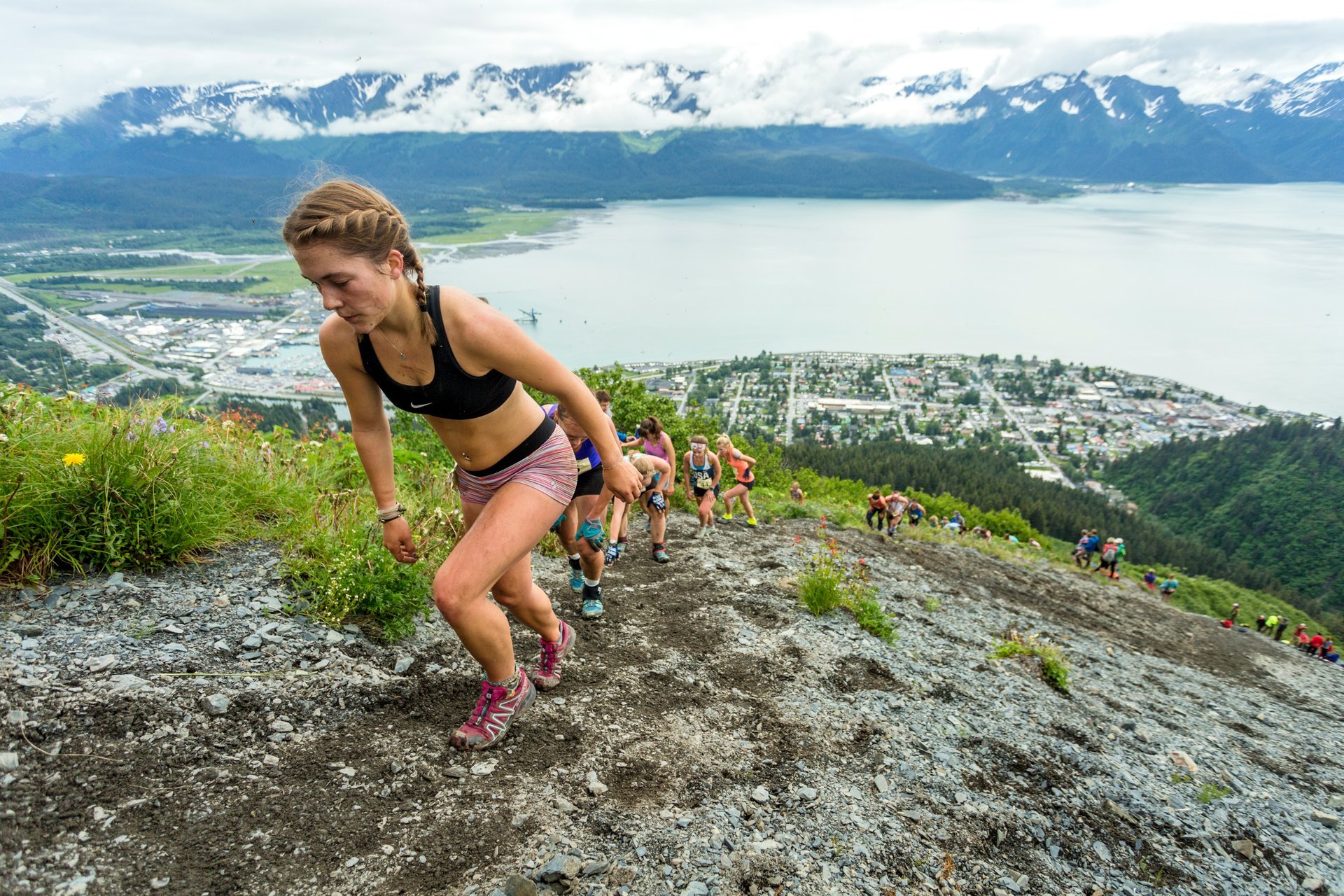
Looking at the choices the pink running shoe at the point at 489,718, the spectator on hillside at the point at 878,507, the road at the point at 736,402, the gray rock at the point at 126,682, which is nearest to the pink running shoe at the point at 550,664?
the pink running shoe at the point at 489,718

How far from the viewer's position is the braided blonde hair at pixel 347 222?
8.24 feet

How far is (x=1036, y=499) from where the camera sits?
55.6m

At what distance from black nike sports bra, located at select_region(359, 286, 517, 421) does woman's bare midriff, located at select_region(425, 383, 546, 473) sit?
39 mm

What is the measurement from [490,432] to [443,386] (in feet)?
1.02

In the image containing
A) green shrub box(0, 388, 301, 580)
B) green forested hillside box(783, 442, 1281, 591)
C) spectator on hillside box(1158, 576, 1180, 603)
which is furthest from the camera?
green forested hillside box(783, 442, 1281, 591)

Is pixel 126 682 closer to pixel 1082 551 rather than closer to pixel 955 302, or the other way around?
pixel 1082 551

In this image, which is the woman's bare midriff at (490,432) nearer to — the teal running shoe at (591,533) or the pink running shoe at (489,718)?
the pink running shoe at (489,718)

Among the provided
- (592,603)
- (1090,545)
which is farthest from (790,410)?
(592,603)

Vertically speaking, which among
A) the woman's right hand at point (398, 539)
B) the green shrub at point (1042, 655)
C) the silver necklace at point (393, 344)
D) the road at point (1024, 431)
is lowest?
the road at point (1024, 431)

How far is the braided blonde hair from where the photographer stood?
251 centimetres

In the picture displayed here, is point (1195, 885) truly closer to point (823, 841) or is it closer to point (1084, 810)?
point (1084, 810)

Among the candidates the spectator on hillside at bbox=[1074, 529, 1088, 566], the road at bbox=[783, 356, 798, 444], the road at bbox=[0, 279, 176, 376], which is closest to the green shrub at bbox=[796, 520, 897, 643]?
the spectator on hillside at bbox=[1074, 529, 1088, 566]

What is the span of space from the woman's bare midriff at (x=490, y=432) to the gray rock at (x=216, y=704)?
5.65ft

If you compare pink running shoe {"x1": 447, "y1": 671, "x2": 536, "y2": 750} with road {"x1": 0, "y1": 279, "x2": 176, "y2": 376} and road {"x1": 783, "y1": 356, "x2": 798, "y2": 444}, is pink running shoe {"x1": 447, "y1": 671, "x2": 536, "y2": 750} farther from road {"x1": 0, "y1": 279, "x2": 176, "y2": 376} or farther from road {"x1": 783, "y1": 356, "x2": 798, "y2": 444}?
road {"x1": 783, "y1": 356, "x2": 798, "y2": 444}
